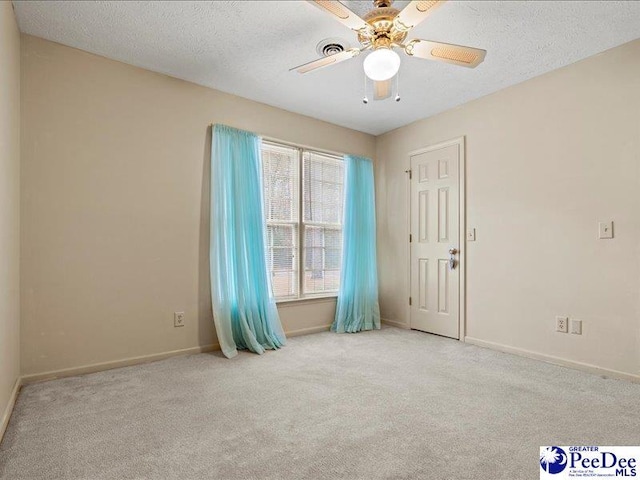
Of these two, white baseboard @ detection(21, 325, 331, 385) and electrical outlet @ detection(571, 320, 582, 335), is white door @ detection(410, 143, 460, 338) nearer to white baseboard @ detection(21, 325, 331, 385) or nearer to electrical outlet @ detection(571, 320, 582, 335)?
electrical outlet @ detection(571, 320, 582, 335)

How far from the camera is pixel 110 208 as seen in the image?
10.1 feet

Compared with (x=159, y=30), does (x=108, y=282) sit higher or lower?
lower

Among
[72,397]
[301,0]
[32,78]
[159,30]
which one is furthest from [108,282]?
[301,0]

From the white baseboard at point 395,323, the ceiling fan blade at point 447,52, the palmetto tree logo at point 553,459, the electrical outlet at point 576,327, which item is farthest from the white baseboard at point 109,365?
the electrical outlet at point 576,327

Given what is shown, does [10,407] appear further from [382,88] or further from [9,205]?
[382,88]

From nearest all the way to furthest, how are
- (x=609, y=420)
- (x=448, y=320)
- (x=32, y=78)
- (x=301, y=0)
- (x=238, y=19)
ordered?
(x=609, y=420)
(x=301, y=0)
(x=238, y=19)
(x=32, y=78)
(x=448, y=320)

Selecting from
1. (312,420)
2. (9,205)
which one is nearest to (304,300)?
(312,420)

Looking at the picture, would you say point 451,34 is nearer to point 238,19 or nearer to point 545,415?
point 238,19

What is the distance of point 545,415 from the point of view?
7.24 ft

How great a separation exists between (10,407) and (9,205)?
122 cm

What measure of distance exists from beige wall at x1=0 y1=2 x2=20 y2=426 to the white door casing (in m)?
3.79

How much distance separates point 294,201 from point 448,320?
7.15 feet

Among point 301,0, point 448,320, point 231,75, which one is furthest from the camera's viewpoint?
point 448,320

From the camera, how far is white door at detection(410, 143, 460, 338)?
4.08 m
